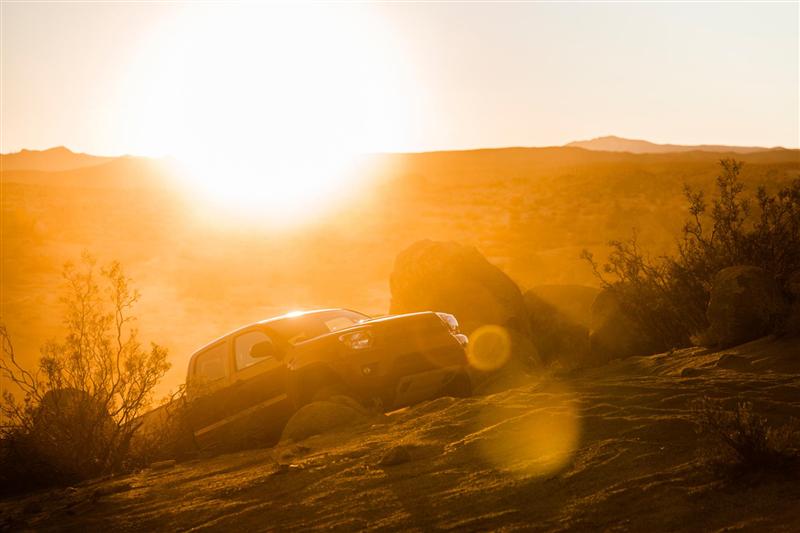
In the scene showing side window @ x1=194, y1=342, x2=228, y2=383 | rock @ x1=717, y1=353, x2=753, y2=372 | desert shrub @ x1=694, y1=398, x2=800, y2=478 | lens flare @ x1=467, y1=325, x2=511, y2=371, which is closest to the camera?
desert shrub @ x1=694, y1=398, x2=800, y2=478

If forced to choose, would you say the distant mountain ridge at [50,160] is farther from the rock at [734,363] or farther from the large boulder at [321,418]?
the rock at [734,363]

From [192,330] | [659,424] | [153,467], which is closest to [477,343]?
[153,467]

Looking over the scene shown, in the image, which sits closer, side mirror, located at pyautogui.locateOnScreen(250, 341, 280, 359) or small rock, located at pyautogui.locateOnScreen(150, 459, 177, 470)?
small rock, located at pyautogui.locateOnScreen(150, 459, 177, 470)

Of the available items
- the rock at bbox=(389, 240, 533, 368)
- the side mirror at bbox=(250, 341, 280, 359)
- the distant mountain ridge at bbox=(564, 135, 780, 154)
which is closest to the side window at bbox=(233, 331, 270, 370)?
the side mirror at bbox=(250, 341, 280, 359)

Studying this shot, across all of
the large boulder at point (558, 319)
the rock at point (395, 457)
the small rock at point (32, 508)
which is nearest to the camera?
the rock at point (395, 457)

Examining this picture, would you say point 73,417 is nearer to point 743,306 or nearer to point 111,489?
point 111,489

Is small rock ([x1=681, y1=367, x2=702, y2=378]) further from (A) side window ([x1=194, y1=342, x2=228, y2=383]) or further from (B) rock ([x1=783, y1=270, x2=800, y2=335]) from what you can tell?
(A) side window ([x1=194, y1=342, x2=228, y2=383])

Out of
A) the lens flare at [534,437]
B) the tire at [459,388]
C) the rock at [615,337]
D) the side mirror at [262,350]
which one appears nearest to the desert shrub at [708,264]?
the rock at [615,337]

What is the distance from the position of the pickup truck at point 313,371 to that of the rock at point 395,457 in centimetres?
A: 255

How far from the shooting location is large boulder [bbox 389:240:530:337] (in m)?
13.6

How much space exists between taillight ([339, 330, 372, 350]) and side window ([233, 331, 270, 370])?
137cm

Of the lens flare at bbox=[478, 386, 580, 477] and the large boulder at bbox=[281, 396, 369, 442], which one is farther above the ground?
the lens flare at bbox=[478, 386, 580, 477]

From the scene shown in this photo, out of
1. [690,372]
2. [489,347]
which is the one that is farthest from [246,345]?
[690,372]

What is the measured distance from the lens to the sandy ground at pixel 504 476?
3607mm
